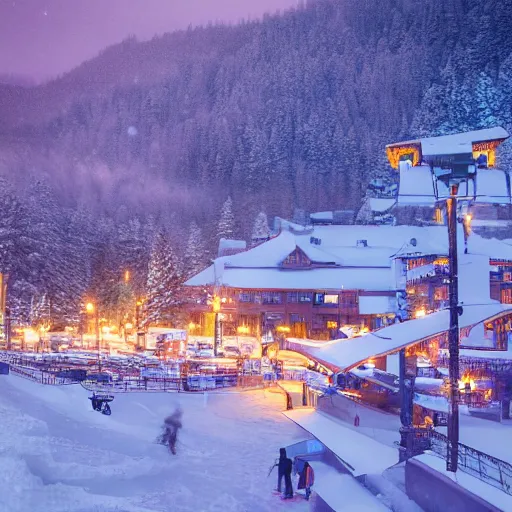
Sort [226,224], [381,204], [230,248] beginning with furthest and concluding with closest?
[226,224]
[381,204]
[230,248]

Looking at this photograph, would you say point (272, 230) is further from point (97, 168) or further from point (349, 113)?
point (97, 168)

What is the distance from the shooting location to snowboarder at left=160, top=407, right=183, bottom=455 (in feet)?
62.0

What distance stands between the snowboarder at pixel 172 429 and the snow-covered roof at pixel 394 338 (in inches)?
237

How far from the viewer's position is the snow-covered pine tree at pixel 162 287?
1986 inches

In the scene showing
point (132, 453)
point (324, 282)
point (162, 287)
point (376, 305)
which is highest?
point (324, 282)

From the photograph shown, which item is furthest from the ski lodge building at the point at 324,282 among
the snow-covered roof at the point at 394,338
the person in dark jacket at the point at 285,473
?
the person in dark jacket at the point at 285,473

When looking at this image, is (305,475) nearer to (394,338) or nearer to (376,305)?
(394,338)

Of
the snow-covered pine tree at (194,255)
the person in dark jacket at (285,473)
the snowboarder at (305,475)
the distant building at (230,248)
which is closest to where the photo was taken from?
the person in dark jacket at (285,473)

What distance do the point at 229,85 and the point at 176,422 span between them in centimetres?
12122

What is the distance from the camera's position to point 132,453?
17.7 m

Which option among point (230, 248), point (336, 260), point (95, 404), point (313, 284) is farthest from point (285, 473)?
point (230, 248)

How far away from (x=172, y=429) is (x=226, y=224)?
52946 mm

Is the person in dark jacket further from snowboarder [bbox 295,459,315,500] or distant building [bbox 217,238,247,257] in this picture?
distant building [bbox 217,238,247,257]

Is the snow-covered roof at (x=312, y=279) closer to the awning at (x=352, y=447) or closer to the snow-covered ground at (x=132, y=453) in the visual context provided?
the snow-covered ground at (x=132, y=453)
